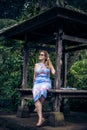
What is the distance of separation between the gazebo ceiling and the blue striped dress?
1.28 metres

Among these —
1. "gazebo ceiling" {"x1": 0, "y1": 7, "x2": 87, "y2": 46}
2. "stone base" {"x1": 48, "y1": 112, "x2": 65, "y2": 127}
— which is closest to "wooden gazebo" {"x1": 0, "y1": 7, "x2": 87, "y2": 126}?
"gazebo ceiling" {"x1": 0, "y1": 7, "x2": 87, "y2": 46}

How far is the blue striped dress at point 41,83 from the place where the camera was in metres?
7.97

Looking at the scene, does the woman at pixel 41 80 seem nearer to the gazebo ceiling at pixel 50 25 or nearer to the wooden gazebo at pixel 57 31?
the wooden gazebo at pixel 57 31

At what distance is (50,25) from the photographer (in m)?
9.16

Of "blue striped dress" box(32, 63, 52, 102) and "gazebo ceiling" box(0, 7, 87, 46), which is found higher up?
"gazebo ceiling" box(0, 7, 87, 46)

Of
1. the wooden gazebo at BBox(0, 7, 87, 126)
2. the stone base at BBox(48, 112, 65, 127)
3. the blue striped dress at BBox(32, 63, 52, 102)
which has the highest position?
the wooden gazebo at BBox(0, 7, 87, 126)

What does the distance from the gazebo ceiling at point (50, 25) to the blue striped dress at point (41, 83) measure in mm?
1283

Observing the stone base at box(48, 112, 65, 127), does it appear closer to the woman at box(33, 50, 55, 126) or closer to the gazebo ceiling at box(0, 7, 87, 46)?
the woman at box(33, 50, 55, 126)

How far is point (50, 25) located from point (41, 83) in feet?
6.55

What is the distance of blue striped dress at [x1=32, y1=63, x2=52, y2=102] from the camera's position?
26.2 feet

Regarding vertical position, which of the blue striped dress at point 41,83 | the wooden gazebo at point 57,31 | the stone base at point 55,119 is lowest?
the stone base at point 55,119

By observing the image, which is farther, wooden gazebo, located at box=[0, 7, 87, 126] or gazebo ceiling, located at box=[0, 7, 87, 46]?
wooden gazebo, located at box=[0, 7, 87, 126]

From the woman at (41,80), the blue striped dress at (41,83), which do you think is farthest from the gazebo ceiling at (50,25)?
the blue striped dress at (41,83)

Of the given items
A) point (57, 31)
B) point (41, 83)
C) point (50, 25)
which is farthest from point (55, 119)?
point (50, 25)
